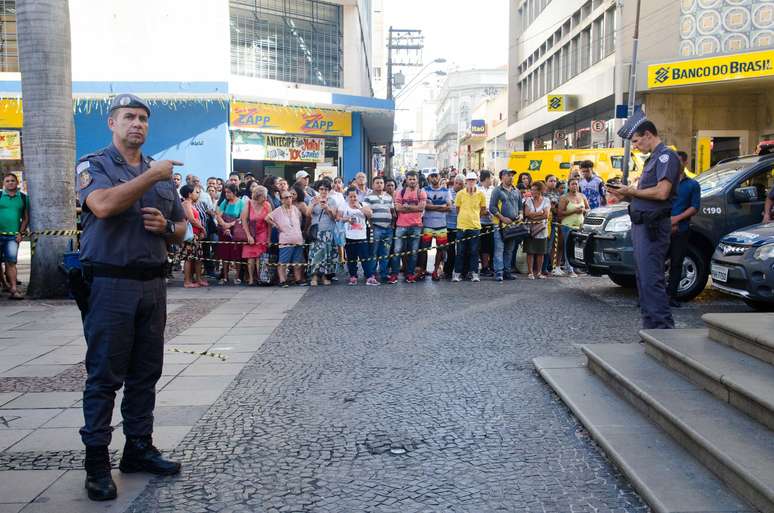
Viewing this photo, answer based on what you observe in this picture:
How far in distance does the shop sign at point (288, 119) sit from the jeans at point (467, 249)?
10361 millimetres

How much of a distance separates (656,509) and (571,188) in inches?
402

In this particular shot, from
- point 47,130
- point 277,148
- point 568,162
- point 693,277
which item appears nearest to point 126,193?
point 47,130

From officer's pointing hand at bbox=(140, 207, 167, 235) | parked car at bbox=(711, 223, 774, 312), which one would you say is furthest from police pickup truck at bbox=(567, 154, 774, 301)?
officer's pointing hand at bbox=(140, 207, 167, 235)

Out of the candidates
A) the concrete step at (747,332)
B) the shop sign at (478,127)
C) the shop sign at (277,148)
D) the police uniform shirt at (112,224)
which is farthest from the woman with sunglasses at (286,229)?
the shop sign at (478,127)

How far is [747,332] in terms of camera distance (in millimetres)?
5059

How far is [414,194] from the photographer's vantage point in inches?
491

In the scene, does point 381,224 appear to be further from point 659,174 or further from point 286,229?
point 659,174

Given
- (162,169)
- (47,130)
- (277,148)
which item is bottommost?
(162,169)

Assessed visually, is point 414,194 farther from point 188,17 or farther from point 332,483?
point 188,17

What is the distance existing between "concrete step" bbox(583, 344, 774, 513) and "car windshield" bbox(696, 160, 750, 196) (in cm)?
524

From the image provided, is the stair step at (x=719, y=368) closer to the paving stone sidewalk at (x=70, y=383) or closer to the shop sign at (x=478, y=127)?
the paving stone sidewalk at (x=70, y=383)

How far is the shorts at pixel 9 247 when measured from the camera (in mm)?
10992

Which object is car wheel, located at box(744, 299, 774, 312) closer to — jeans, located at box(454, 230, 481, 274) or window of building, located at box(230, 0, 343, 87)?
jeans, located at box(454, 230, 481, 274)

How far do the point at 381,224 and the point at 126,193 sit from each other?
8.94 m
